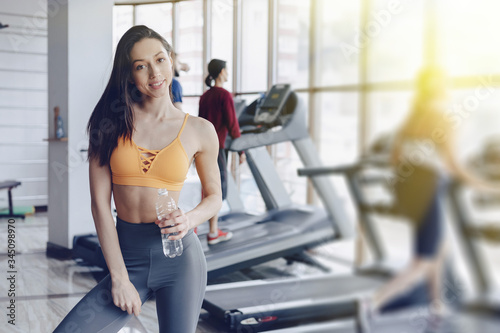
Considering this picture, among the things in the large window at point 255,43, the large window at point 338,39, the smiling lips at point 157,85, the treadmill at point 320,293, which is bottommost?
the treadmill at point 320,293

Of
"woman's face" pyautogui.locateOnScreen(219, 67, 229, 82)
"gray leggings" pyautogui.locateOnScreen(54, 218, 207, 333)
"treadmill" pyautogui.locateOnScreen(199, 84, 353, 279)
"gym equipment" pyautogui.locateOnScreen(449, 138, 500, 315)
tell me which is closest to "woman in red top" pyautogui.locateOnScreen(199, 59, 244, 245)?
"woman's face" pyautogui.locateOnScreen(219, 67, 229, 82)

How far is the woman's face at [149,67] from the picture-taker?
Result: 1469 mm

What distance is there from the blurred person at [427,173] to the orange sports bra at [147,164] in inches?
25.0

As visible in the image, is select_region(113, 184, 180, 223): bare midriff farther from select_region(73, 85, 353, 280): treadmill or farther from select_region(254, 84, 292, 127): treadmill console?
select_region(254, 84, 292, 127): treadmill console

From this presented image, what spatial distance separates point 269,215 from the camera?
3891 mm

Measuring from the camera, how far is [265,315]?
2506 millimetres

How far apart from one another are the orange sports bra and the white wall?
5.36 metres

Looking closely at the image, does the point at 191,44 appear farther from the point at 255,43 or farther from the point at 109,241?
the point at 109,241

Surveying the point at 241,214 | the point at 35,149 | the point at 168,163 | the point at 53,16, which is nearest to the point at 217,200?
the point at 168,163

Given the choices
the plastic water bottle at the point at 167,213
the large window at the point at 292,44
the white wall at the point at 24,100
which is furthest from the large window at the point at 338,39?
the white wall at the point at 24,100

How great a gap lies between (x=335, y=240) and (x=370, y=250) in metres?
0.42

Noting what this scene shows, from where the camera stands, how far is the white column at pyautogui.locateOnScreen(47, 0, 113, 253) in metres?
4.05

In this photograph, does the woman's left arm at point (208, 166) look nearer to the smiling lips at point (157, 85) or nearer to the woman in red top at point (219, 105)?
the smiling lips at point (157, 85)

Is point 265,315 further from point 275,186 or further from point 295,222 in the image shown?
point 275,186
